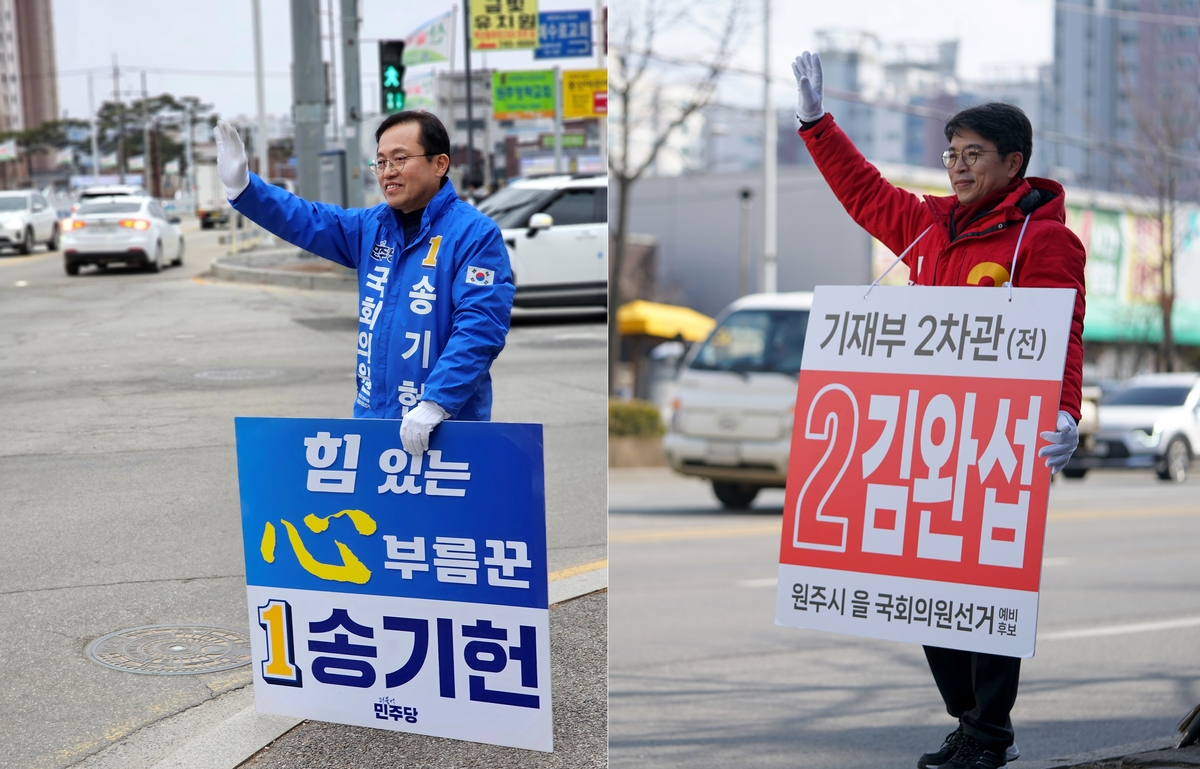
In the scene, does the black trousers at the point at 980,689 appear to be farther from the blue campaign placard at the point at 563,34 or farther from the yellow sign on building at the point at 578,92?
the yellow sign on building at the point at 578,92

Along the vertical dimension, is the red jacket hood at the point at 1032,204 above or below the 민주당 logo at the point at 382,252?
above

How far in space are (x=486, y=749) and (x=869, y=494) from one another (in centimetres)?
154

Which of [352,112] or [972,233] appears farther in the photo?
[352,112]

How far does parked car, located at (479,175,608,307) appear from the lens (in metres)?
17.2

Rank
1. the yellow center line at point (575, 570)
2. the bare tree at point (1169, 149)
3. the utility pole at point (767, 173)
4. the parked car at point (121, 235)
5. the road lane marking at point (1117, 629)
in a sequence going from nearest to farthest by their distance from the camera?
the yellow center line at point (575, 570), the road lane marking at point (1117, 629), the parked car at point (121, 235), the utility pole at point (767, 173), the bare tree at point (1169, 149)

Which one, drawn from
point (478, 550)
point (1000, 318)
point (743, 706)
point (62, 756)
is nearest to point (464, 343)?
point (478, 550)

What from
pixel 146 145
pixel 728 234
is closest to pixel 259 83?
pixel 146 145

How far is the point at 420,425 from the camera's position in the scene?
3789 millimetres

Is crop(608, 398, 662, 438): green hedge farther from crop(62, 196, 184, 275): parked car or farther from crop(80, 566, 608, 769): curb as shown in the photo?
crop(80, 566, 608, 769): curb

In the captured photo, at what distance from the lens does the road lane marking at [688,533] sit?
1161 cm

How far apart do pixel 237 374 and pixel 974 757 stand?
6608mm

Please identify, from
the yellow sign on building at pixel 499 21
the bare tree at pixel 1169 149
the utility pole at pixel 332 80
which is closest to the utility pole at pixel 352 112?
the utility pole at pixel 332 80

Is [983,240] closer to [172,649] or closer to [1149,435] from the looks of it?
[172,649]

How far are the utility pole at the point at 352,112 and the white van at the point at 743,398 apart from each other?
23.0ft
